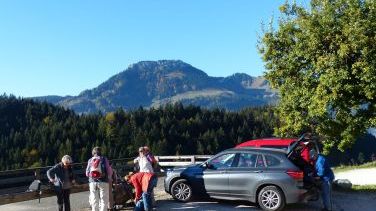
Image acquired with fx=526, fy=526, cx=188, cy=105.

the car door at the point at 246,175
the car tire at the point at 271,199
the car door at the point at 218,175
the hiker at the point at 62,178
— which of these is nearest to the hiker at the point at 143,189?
the hiker at the point at 62,178

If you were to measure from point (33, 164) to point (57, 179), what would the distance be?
88932mm

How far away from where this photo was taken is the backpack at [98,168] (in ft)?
44.0

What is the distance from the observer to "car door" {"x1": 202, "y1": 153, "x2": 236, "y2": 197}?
15078 mm

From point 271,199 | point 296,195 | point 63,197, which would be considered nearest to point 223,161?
point 271,199

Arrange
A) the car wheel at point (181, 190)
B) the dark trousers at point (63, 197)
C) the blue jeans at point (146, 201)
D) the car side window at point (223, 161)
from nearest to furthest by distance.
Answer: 1. the blue jeans at point (146, 201)
2. the dark trousers at point (63, 197)
3. the car side window at point (223, 161)
4. the car wheel at point (181, 190)

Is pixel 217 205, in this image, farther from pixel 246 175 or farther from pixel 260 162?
pixel 260 162

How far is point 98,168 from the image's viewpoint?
13.4 meters

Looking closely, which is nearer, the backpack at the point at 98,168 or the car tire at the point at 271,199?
the backpack at the point at 98,168

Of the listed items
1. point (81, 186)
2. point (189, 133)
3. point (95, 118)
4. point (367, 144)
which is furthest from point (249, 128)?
point (81, 186)

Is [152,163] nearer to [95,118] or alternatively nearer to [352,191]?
[352,191]

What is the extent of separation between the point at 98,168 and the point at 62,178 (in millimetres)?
1030

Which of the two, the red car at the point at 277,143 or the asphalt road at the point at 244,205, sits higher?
the red car at the point at 277,143

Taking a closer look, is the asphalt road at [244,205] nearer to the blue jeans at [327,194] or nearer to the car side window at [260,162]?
the blue jeans at [327,194]

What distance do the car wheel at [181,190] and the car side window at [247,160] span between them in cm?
181
